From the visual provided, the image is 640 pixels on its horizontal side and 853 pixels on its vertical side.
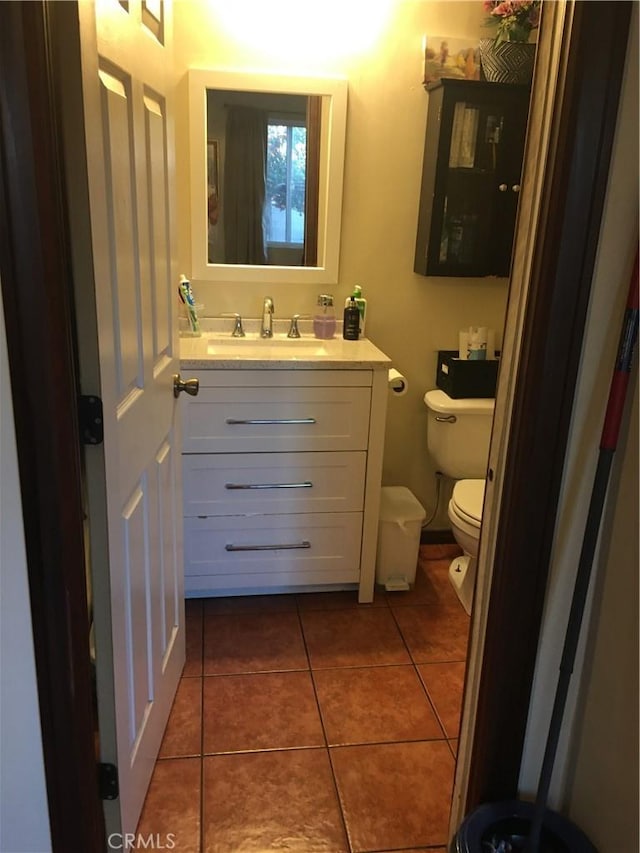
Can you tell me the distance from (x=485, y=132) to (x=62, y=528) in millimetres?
2092

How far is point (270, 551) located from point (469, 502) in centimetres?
72

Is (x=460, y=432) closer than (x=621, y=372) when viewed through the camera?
No

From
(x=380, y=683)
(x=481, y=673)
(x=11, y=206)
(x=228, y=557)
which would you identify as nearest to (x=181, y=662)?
(x=228, y=557)

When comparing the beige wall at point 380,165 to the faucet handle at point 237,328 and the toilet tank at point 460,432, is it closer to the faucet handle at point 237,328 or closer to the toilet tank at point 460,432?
the faucet handle at point 237,328

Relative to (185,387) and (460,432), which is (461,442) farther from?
(185,387)

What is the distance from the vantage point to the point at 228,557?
7.81 ft

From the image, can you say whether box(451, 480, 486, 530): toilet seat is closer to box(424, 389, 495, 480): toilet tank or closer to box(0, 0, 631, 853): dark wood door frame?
box(424, 389, 495, 480): toilet tank

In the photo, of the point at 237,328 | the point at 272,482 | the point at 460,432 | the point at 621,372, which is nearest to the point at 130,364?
the point at 621,372

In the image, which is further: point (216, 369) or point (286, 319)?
point (286, 319)

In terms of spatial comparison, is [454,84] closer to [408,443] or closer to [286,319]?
[286,319]

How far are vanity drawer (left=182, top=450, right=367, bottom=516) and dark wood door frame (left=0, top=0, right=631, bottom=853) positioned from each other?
1102 mm

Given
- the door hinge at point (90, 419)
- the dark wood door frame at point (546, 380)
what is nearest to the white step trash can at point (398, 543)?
the dark wood door frame at point (546, 380)

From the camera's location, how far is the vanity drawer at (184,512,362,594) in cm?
235

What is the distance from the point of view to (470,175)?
8.07ft
